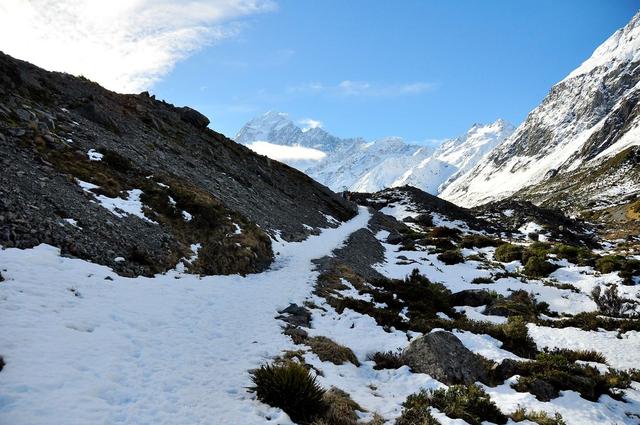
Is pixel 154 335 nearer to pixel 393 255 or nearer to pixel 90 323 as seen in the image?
pixel 90 323

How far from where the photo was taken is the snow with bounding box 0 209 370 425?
292 inches

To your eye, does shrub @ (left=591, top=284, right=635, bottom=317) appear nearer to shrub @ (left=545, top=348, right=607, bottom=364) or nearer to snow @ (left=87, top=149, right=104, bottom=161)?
shrub @ (left=545, top=348, right=607, bottom=364)

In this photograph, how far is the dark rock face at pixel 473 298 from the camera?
2164 cm

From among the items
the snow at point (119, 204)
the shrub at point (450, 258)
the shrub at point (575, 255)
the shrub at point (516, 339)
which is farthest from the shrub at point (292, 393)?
the shrub at point (450, 258)

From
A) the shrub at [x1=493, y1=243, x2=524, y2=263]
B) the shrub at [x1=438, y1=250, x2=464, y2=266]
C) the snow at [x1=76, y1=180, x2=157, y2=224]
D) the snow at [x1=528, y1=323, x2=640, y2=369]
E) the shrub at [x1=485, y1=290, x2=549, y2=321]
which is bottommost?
the snow at [x1=528, y1=323, x2=640, y2=369]

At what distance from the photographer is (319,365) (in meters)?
11.4

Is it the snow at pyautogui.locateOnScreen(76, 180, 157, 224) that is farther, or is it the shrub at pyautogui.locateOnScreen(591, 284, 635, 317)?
the shrub at pyautogui.locateOnScreen(591, 284, 635, 317)

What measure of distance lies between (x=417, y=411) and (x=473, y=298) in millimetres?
14333

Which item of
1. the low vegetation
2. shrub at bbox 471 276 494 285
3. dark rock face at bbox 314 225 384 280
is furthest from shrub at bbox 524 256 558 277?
the low vegetation

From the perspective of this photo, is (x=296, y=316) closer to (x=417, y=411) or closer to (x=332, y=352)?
(x=332, y=352)

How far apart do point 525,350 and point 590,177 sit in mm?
221631

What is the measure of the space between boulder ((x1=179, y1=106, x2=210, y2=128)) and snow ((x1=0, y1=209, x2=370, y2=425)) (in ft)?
146

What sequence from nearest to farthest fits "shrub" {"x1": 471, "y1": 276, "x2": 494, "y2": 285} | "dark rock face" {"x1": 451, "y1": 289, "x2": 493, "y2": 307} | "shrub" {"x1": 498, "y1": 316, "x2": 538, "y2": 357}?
"shrub" {"x1": 498, "y1": 316, "x2": 538, "y2": 357} → "dark rock face" {"x1": 451, "y1": 289, "x2": 493, "y2": 307} → "shrub" {"x1": 471, "y1": 276, "x2": 494, "y2": 285}

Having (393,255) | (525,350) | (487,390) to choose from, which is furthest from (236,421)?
(393,255)
